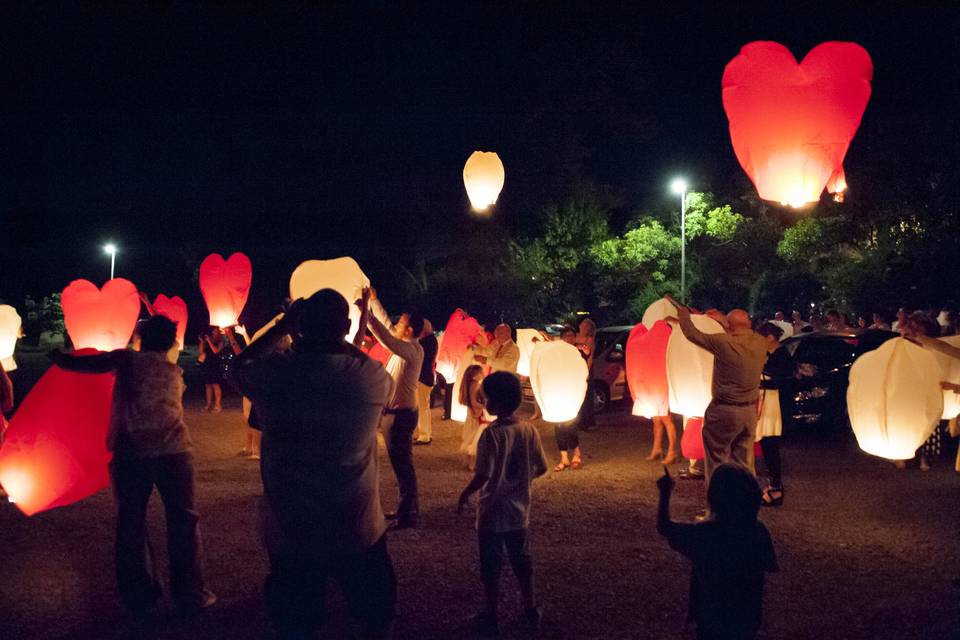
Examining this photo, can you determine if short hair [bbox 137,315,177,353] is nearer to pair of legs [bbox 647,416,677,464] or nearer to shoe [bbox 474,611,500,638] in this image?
shoe [bbox 474,611,500,638]

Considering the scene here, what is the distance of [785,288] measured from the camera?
23453 mm

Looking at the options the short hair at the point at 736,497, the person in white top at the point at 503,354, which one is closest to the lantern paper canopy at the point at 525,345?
the person in white top at the point at 503,354

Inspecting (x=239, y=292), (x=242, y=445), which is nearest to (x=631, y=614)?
(x=239, y=292)

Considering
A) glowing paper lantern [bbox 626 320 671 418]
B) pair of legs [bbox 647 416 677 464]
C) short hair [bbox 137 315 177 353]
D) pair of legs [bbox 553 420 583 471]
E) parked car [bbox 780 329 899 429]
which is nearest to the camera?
short hair [bbox 137 315 177 353]

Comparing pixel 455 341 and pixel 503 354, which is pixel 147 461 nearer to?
pixel 503 354

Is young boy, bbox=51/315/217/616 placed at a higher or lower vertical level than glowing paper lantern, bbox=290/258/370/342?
lower

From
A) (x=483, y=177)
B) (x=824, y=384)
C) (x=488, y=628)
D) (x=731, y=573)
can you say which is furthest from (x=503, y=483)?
(x=824, y=384)

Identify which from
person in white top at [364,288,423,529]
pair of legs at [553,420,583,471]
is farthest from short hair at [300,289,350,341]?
pair of legs at [553,420,583,471]

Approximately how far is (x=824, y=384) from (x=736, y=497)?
839 centimetres

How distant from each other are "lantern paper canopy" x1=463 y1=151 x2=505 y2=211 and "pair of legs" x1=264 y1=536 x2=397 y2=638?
26.9ft

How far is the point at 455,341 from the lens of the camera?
11047 mm

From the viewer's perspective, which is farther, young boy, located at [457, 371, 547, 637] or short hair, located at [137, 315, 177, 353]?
short hair, located at [137, 315, 177, 353]

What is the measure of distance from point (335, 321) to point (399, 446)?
3916 millimetres

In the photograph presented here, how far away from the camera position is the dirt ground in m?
4.62
